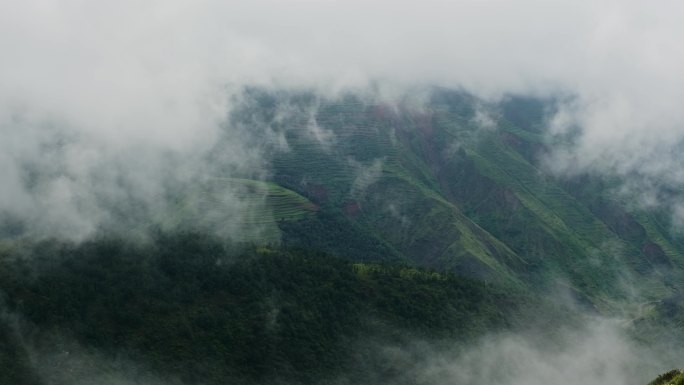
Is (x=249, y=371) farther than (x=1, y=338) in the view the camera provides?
Yes

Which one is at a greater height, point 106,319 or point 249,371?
point 106,319

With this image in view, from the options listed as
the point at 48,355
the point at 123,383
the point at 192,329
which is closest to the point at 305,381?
the point at 192,329

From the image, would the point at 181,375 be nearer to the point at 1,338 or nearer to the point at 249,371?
the point at 249,371

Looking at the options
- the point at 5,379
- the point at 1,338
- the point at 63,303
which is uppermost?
the point at 63,303

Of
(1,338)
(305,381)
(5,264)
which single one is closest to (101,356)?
(1,338)

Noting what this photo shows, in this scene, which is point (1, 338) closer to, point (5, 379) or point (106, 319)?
point (5, 379)

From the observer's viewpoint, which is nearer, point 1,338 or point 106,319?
point 1,338

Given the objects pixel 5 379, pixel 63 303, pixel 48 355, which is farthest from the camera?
pixel 63 303

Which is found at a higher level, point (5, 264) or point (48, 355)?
point (5, 264)

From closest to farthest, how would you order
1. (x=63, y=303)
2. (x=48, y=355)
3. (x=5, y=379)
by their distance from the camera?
(x=5, y=379)
(x=48, y=355)
(x=63, y=303)
